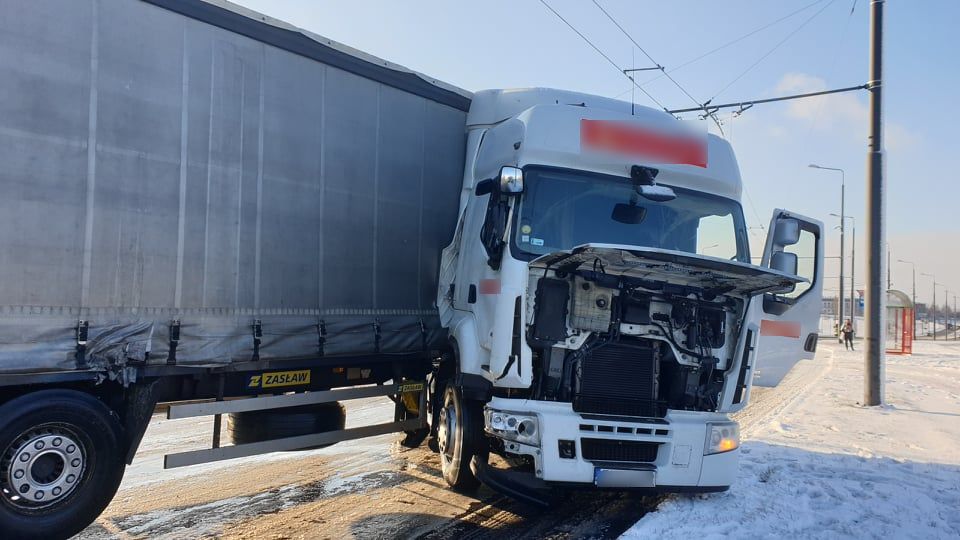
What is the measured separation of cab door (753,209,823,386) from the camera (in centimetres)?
607

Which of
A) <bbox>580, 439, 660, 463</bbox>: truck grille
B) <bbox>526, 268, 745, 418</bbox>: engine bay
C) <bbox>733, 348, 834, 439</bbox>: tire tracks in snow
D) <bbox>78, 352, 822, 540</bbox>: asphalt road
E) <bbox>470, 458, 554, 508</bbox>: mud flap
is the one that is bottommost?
<bbox>733, 348, 834, 439</bbox>: tire tracks in snow

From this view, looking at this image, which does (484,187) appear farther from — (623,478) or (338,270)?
(623,478)

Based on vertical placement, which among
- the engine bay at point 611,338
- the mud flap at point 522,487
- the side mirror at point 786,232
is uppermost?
the side mirror at point 786,232

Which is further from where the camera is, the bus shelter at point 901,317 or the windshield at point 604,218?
the bus shelter at point 901,317

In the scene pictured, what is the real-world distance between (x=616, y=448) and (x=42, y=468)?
413 centimetres

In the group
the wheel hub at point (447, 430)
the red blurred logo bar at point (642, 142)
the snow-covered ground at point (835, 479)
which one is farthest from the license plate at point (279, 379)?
the red blurred logo bar at point (642, 142)

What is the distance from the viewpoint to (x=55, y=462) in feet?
14.2

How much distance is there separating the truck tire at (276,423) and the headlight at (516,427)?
179 centimetres

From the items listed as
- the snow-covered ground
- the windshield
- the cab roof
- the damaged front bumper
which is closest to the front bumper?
the damaged front bumper

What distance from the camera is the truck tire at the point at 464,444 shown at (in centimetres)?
586

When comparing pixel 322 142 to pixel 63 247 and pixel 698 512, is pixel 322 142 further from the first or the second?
pixel 698 512

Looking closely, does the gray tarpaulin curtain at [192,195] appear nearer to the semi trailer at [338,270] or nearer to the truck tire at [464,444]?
the semi trailer at [338,270]

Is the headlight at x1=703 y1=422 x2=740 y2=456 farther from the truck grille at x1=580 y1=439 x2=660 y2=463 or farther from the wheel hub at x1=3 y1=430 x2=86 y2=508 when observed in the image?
the wheel hub at x1=3 y1=430 x2=86 y2=508

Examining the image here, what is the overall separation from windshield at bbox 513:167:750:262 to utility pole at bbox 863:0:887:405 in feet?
24.4
